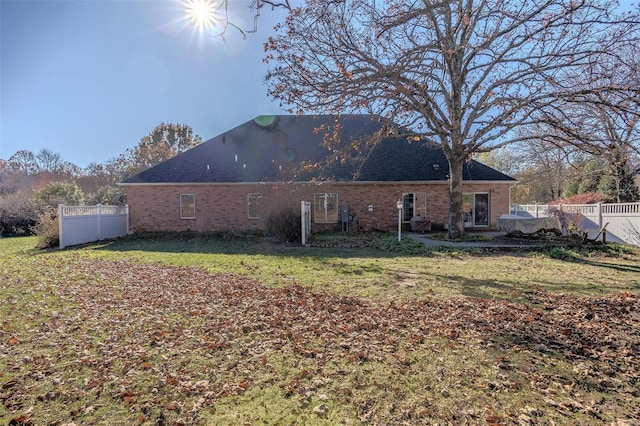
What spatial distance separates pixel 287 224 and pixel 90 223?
28.9 ft

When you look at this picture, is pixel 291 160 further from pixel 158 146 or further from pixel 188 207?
pixel 158 146

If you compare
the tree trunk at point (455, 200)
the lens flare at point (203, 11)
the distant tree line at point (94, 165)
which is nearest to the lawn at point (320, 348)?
the lens flare at point (203, 11)

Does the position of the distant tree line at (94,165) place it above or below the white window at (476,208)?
above

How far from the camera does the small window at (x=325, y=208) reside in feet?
59.2

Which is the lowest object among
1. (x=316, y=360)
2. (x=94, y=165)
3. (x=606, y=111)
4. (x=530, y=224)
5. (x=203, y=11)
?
(x=316, y=360)

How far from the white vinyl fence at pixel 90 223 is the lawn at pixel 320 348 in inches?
261

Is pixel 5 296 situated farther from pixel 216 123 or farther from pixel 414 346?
pixel 216 123

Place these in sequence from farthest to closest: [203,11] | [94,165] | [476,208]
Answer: [94,165], [476,208], [203,11]

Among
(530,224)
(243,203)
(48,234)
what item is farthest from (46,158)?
(530,224)

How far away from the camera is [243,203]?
59.5ft

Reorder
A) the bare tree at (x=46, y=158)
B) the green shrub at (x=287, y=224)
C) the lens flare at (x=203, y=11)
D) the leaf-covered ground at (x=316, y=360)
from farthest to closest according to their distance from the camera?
the bare tree at (x=46, y=158)
the green shrub at (x=287, y=224)
the lens flare at (x=203, y=11)
the leaf-covered ground at (x=316, y=360)

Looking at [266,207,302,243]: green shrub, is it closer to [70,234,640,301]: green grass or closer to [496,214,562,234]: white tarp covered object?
[70,234,640,301]: green grass

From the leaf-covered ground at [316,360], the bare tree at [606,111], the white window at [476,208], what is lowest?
the leaf-covered ground at [316,360]

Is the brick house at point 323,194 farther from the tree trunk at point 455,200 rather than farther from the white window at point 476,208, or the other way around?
the tree trunk at point 455,200
